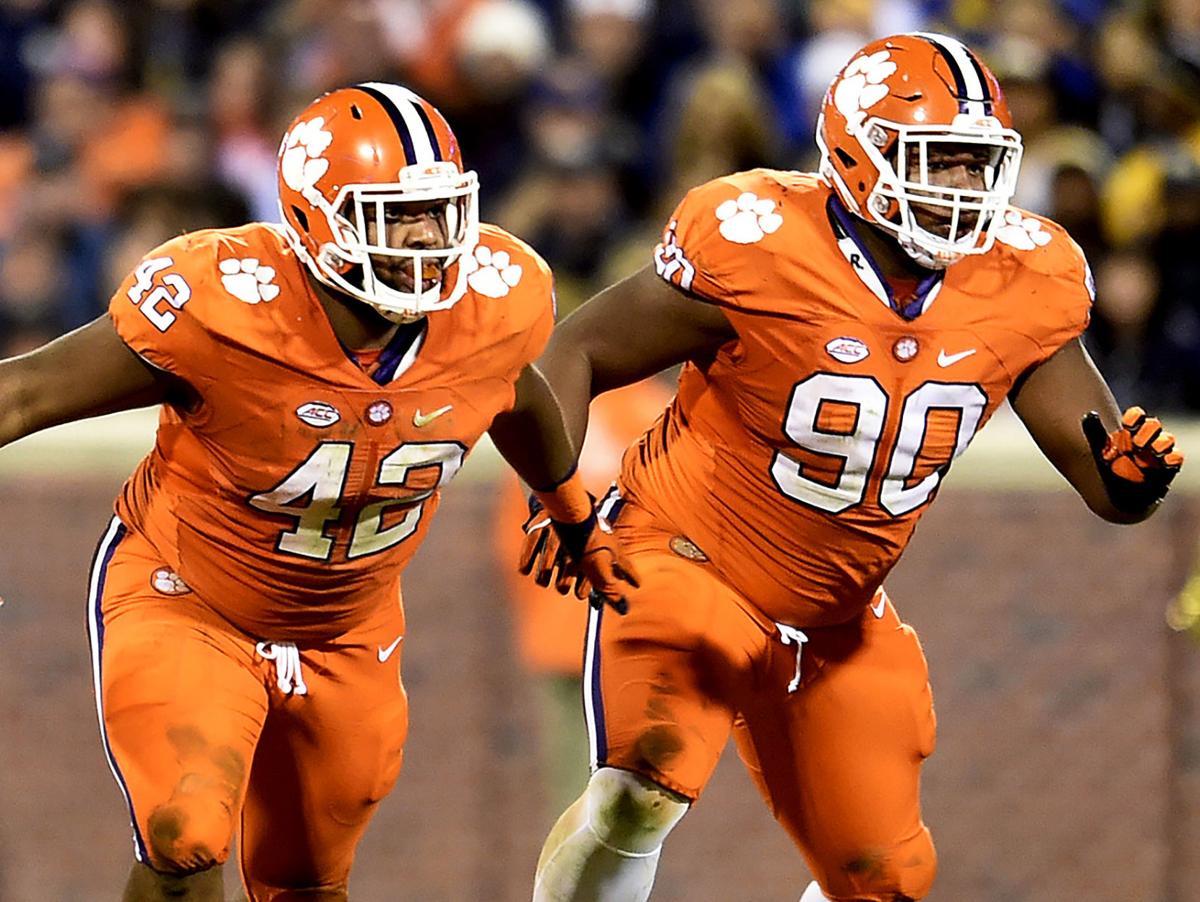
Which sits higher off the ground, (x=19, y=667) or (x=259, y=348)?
(x=259, y=348)

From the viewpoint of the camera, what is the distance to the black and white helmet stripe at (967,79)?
13.2ft

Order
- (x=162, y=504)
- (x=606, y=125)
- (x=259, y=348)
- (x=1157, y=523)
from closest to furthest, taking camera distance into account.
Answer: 1. (x=259, y=348)
2. (x=162, y=504)
3. (x=1157, y=523)
4. (x=606, y=125)

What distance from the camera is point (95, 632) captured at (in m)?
4.07

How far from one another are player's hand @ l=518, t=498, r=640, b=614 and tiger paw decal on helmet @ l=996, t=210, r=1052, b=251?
0.88m

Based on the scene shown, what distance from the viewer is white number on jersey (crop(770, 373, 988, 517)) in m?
4.11

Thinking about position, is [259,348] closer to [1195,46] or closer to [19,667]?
[19,667]

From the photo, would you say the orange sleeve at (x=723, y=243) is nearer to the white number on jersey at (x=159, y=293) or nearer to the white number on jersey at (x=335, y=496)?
the white number on jersey at (x=335, y=496)

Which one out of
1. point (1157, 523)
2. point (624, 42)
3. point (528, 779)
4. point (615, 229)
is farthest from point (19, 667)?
point (1157, 523)

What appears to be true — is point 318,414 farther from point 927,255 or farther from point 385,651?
point 927,255

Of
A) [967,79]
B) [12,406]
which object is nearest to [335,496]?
[12,406]

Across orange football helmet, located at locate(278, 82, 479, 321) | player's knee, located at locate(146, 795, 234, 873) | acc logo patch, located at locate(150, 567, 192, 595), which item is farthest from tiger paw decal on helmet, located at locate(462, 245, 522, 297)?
player's knee, located at locate(146, 795, 234, 873)

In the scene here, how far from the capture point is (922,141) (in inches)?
157

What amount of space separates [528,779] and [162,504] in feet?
9.74

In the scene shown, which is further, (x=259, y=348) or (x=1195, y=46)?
(x=1195, y=46)
